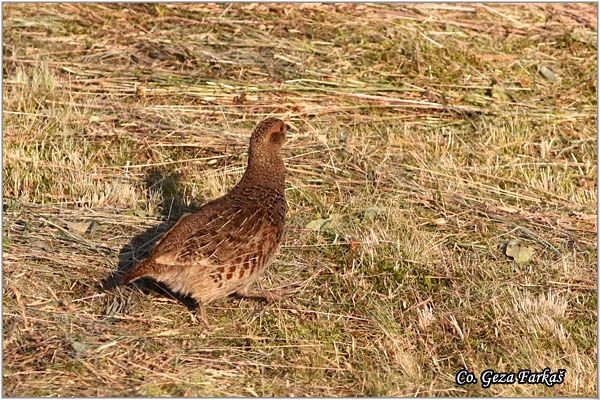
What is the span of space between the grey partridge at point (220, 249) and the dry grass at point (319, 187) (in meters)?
0.31

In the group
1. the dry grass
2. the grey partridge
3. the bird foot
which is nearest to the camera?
the dry grass

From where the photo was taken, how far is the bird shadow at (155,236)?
614 centimetres

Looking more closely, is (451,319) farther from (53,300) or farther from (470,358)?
(53,300)

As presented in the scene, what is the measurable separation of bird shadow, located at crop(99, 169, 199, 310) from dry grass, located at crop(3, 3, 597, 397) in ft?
0.09

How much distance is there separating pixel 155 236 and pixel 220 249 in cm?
124

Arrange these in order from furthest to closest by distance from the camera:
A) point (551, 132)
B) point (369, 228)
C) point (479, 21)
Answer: point (479, 21), point (551, 132), point (369, 228)

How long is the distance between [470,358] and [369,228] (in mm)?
1731

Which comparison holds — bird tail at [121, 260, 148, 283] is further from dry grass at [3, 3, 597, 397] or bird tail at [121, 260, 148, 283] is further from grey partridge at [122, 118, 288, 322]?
dry grass at [3, 3, 597, 397]

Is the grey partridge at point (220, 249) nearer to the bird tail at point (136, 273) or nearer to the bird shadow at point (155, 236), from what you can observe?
the bird tail at point (136, 273)

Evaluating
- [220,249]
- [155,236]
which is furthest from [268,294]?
[155,236]

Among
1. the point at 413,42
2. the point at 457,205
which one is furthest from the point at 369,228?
the point at 413,42

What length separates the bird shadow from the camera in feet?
20.1

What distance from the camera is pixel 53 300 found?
5875 millimetres

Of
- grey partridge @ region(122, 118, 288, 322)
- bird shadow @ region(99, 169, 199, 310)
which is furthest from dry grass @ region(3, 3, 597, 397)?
grey partridge @ region(122, 118, 288, 322)
